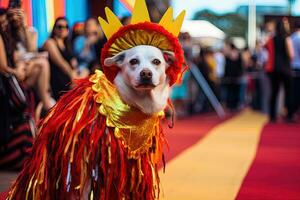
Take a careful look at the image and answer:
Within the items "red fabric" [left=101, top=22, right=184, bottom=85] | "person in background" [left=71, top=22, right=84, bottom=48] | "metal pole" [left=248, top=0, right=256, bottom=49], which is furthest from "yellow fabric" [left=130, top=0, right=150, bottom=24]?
"metal pole" [left=248, top=0, right=256, bottom=49]

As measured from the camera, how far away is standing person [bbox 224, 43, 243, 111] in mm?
16578

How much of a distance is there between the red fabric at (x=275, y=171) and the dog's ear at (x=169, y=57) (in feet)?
4.70

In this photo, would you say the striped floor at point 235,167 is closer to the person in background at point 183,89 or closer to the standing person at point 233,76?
the person in background at point 183,89

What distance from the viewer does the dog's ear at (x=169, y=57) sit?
3.42 metres

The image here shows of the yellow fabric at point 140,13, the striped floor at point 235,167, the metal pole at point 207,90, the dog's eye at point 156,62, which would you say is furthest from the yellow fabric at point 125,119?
the metal pole at point 207,90

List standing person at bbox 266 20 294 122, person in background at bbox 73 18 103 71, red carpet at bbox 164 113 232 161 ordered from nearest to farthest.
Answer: red carpet at bbox 164 113 232 161 < person in background at bbox 73 18 103 71 < standing person at bbox 266 20 294 122

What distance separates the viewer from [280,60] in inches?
421

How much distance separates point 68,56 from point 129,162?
13.1 ft

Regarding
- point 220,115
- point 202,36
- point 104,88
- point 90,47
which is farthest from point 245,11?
point 104,88

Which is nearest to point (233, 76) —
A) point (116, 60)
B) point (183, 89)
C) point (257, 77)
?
point (257, 77)

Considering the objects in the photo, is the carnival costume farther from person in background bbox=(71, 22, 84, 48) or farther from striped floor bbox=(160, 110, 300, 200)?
person in background bbox=(71, 22, 84, 48)

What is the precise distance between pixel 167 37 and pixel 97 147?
70 cm

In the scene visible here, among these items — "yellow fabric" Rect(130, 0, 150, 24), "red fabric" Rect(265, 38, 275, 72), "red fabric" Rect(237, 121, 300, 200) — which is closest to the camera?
"yellow fabric" Rect(130, 0, 150, 24)

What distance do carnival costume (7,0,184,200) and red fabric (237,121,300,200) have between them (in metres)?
1.30
